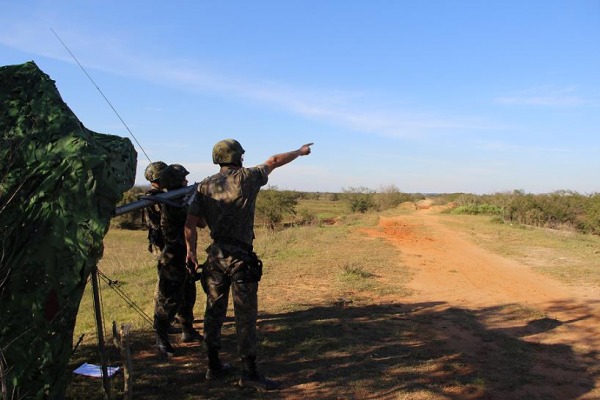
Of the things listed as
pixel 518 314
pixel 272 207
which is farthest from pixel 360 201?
pixel 518 314

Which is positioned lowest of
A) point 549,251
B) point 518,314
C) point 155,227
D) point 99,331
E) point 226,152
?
point 518,314

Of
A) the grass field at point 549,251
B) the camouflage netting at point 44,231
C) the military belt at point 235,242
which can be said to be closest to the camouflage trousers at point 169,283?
the military belt at point 235,242

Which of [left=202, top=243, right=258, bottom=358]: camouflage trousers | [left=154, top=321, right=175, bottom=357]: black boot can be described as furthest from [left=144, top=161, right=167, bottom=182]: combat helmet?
[left=154, top=321, right=175, bottom=357]: black boot

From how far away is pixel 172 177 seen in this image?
5.07 metres

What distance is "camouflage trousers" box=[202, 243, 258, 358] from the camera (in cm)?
409

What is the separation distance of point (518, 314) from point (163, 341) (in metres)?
4.94

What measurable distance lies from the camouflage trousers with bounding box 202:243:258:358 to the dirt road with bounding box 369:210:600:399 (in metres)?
2.19

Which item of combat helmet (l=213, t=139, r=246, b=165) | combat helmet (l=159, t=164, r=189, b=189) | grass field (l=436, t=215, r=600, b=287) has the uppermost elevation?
combat helmet (l=213, t=139, r=246, b=165)

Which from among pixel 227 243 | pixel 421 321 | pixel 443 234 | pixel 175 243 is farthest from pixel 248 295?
pixel 443 234

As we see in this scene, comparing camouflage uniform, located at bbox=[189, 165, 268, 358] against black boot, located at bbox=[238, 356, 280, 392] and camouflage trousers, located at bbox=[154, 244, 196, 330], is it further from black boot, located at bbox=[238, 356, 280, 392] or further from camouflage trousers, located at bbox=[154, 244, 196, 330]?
camouflage trousers, located at bbox=[154, 244, 196, 330]

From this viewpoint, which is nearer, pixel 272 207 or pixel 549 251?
pixel 549 251

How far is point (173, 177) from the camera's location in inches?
200

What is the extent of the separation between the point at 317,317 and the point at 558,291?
4732mm

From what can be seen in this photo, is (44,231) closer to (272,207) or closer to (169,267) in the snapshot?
(169,267)
